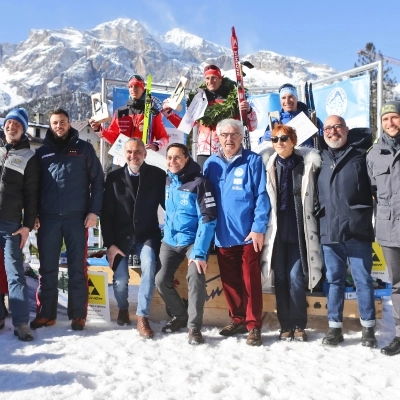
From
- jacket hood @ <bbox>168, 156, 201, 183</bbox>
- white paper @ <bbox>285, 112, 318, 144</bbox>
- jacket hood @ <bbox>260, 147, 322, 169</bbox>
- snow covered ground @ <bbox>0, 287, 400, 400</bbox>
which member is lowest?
snow covered ground @ <bbox>0, 287, 400, 400</bbox>

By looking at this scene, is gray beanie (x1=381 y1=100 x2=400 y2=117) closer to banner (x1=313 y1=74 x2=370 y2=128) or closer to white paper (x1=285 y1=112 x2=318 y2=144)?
white paper (x1=285 y1=112 x2=318 y2=144)

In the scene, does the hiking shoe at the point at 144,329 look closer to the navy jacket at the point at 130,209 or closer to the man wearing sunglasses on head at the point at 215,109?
the navy jacket at the point at 130,209

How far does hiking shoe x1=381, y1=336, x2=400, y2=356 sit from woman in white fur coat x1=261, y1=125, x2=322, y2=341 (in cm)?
68

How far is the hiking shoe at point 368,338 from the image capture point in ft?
12.2

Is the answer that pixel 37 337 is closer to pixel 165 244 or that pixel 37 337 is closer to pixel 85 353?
pixel 85 353

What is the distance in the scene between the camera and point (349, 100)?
6566mm

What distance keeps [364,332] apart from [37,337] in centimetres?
301

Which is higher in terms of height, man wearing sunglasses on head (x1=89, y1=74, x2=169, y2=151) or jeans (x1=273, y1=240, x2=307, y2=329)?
man wearing sunglasses on head (x1=89, y1=74, x2=169, y2=151)

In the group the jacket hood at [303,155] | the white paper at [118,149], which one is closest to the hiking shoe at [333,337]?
the jacket hood at [303,155]

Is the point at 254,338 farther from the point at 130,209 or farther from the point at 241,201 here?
the point at 130,209

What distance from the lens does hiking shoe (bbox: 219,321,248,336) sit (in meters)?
4.03

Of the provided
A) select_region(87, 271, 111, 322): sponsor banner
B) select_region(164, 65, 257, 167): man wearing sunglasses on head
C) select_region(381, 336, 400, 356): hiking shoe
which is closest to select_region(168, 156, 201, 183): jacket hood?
select_region(164, 65, 257, 167): man wearing sunglasses on head

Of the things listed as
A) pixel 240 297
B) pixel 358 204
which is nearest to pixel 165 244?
pixel 240 297

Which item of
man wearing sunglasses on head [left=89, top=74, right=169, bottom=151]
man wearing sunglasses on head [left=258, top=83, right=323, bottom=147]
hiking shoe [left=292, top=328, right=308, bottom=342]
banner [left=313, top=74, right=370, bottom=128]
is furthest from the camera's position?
banner [left=313, top=74, right=370, bottom=128]
